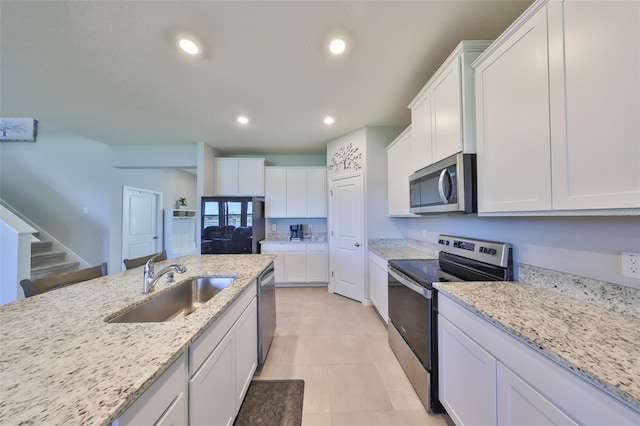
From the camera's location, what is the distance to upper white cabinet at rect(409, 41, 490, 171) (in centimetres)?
143

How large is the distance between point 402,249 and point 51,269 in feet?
18.9

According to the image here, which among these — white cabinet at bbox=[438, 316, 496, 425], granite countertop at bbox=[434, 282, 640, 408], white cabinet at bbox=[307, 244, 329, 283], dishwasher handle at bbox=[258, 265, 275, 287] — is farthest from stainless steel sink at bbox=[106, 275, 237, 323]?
white cabinet at bbox=[307, 244, 329, 283]

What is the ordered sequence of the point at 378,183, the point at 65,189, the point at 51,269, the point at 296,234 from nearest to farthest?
the point at 378,183 → the point at 51,269 → the point at 296,234 → the point at 65,189

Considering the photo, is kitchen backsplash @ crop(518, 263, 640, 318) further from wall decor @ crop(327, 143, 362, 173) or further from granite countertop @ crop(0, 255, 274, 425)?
wall decor @ crop(327, 143, 362, 173)

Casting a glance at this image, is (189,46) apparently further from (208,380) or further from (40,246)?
(40,246)

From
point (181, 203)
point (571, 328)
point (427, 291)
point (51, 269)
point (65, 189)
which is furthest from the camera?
point (181, 203)

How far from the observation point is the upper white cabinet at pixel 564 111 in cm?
76

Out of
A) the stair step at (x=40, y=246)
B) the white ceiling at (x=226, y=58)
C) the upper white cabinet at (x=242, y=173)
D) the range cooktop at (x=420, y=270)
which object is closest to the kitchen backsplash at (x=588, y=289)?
the range cooktop at (x=420, y=270)

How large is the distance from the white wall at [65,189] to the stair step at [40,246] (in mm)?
281

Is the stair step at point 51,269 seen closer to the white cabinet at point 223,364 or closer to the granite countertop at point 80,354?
the granite countertop at point 80,354

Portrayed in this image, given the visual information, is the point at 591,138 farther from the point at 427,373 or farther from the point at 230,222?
the point at 230,222

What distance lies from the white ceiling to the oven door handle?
180 cm

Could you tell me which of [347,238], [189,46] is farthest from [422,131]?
[189,46]

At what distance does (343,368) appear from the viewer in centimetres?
188
